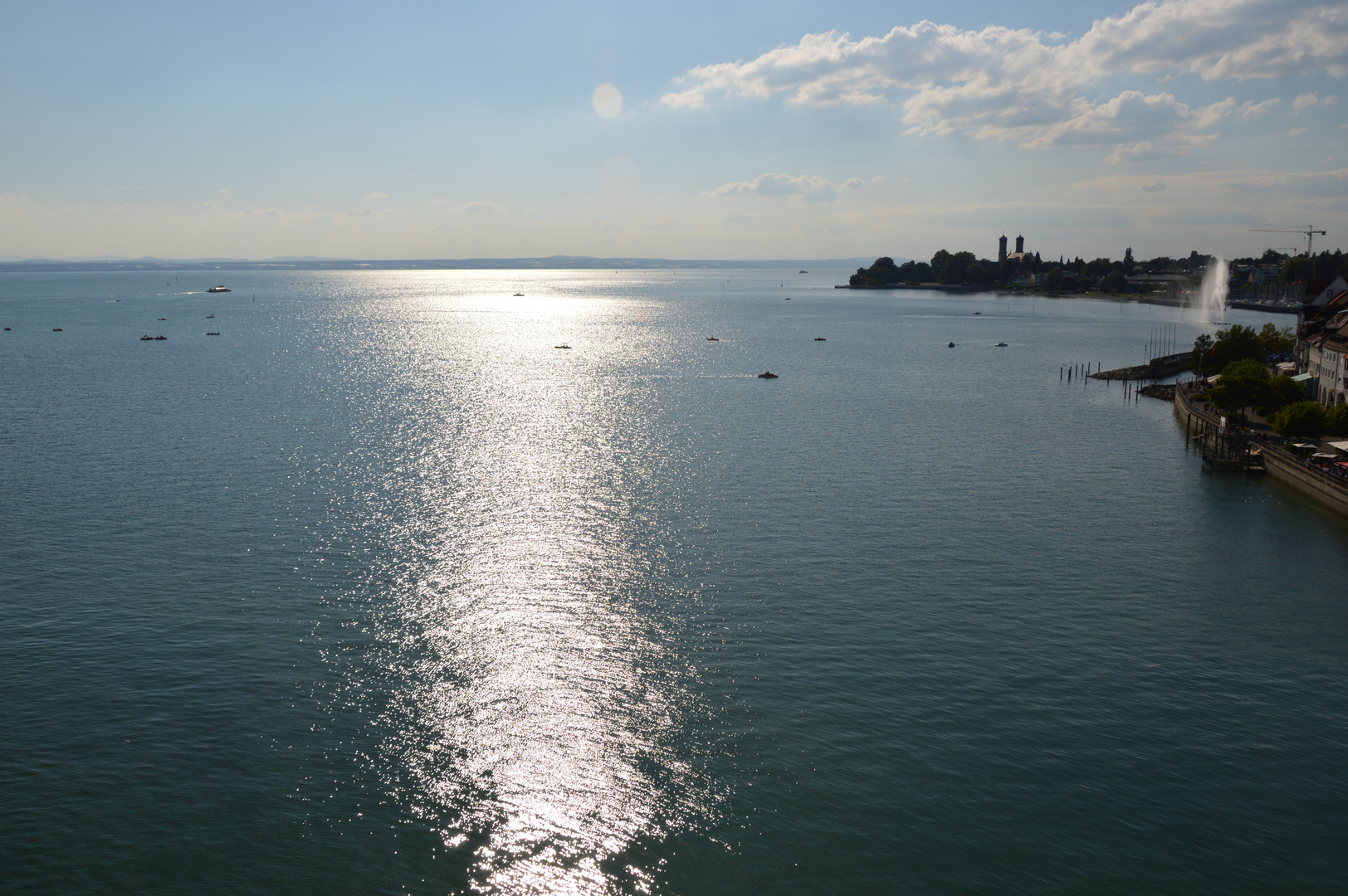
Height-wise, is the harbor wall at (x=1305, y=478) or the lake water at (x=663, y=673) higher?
the harbor wall at (x=1305, y=478)

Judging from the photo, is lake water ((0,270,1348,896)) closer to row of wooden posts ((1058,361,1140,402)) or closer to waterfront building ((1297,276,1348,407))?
waterfront building ((1297,276,1348,407))

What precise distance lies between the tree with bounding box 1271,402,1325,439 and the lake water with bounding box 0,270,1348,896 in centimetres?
785

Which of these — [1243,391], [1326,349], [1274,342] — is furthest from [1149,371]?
[1326,349]

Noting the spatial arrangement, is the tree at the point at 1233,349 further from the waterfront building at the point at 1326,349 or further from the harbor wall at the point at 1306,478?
the harbor wall at the point at 1306,478

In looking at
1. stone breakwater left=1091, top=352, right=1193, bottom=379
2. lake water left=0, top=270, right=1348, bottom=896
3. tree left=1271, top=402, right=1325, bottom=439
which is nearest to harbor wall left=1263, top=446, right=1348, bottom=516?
lake water left=0, top=270, right=1348, bottom=896

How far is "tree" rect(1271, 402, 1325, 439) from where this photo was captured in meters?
75.3

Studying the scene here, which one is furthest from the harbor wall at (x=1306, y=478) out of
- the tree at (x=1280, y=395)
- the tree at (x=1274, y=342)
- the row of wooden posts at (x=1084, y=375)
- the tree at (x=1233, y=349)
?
the tree at (x=1274, y=342)

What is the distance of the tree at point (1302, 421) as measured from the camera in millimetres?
75312

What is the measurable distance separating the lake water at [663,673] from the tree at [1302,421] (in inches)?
309

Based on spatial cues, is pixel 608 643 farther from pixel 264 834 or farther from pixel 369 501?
pixel 369 501

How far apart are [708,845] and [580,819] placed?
441 cm

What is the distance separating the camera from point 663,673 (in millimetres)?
39312

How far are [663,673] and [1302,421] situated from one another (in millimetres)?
66839

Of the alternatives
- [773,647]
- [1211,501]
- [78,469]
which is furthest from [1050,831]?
[78,469]
